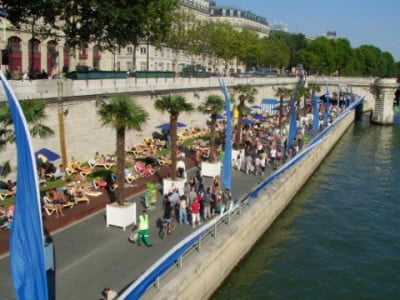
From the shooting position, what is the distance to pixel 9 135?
68.9ft

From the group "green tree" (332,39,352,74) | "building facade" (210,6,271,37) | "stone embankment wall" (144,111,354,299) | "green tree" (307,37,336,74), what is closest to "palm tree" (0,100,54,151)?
"stone embankment wall" (144,111,354,299)

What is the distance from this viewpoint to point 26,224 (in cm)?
940

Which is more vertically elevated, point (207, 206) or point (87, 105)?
point (87, 105)

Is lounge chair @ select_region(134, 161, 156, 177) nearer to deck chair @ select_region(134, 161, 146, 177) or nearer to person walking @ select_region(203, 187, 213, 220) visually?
deck chair @ select_region(134, 161, 146, 177)

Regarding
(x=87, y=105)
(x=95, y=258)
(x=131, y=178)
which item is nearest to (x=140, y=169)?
(x=131, y=178)

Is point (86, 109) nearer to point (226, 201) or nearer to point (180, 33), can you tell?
point (226, 201)

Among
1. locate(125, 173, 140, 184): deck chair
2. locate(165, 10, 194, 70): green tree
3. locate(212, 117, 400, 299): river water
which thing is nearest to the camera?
locate(212, 117, 400, 299): river water

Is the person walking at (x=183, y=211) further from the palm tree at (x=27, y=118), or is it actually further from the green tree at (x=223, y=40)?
the green tree at (x=223, y=40)

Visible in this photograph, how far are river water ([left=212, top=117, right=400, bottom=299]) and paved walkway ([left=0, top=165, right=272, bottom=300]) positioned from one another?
133 inches

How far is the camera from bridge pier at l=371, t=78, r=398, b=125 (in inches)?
3286

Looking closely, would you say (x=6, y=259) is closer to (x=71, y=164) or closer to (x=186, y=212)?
(x=186, y=212)

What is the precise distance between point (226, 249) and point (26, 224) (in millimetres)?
10706

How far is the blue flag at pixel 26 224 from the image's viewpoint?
904 centimetres

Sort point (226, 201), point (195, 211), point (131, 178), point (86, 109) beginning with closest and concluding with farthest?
point (195, 211), point (226, 201), point (131, 178), point (86, 109)
